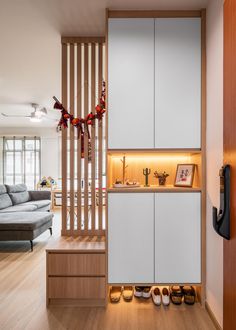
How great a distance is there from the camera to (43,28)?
256 centimetres

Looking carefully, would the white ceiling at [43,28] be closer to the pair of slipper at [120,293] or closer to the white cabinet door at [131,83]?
the white cabinet door at [131,83]

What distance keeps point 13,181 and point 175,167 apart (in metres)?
6.98

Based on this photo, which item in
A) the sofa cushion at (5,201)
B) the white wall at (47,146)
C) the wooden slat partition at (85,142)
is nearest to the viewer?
the wooden slat partition at (85,142)

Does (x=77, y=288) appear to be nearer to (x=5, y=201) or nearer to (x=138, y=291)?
(x=138, y=291)

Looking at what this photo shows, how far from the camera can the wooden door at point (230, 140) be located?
4.39 ft

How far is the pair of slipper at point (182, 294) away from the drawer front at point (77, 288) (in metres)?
0.69

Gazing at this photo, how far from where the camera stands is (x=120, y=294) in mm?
2422

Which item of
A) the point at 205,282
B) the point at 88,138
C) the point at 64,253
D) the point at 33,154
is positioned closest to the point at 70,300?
the point at 64,253

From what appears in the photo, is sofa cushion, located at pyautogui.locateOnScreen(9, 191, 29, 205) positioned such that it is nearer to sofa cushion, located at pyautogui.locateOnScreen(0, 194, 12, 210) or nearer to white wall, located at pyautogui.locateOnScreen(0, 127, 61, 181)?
sofa cushion, located at pyautogui.locateOnScreen(0, 194, 12, 210)

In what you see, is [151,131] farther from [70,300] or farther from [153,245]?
[70,300]

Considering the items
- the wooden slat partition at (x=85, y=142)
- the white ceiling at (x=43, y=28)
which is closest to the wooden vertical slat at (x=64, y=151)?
the wooden slat partition at (x=85, y=142)

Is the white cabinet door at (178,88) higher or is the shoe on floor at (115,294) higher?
the white cabinet door at (178,88)

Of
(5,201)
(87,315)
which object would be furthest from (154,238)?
(5,201)

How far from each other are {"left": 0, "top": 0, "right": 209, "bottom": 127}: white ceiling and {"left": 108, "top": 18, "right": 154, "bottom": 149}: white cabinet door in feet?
0.66
